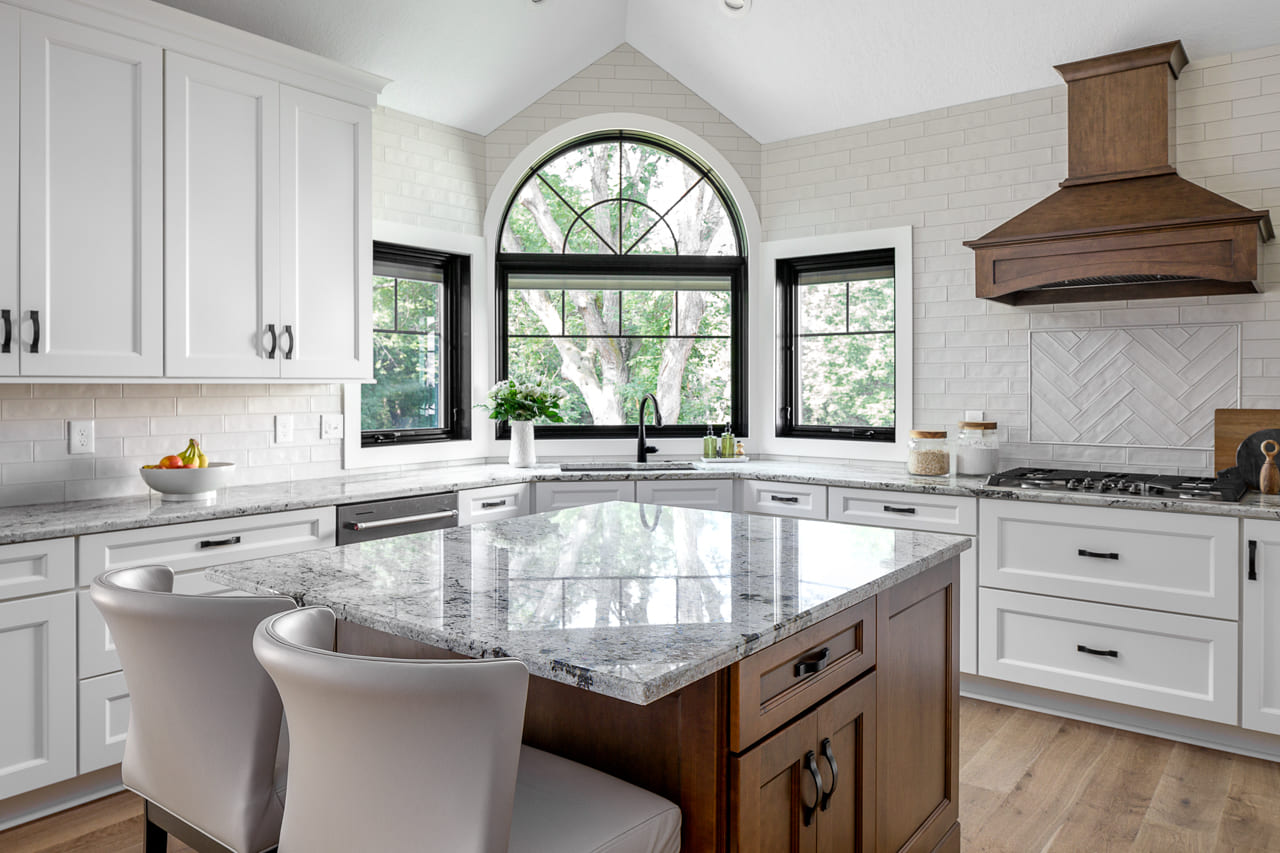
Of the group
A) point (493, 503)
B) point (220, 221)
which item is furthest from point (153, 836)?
point (493, 503)

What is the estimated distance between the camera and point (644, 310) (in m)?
4.81

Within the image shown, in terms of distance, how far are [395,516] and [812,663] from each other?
234 centimetres

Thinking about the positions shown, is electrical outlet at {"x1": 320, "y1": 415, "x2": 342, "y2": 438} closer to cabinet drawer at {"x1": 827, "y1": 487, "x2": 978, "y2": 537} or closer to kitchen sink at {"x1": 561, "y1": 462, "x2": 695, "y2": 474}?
kitchen sink at {"x1": 561, "y1": 462, "x2": 695, "y2": 474}

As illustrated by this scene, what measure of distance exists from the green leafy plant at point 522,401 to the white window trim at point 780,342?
122 centimetres

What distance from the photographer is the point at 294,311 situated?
3.40 meters

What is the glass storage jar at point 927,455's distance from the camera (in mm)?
3914

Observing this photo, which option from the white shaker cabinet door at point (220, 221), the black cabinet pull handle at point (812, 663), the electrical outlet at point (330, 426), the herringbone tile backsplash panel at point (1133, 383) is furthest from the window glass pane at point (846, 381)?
the black cabinet pull handle at point (812, 663)

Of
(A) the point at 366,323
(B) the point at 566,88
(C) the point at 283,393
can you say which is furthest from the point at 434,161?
(C) the point at 283,393

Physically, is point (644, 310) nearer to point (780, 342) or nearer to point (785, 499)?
point (780, 342)

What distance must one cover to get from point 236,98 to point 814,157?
2913 mm

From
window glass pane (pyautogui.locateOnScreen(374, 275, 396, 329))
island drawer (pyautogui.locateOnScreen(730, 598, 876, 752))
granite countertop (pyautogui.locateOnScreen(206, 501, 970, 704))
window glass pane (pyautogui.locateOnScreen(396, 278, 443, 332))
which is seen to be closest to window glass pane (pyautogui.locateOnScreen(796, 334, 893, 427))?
window glass pane (pyautogui.locateOnScreen(396, 278, 443, 332))

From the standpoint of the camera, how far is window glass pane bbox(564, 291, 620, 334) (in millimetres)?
4773

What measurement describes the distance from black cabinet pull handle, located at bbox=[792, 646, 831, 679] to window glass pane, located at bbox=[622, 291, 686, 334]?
11.2 feet

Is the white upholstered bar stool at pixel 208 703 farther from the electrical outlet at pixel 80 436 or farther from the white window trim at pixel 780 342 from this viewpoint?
the white window trim at pixel 780 342
